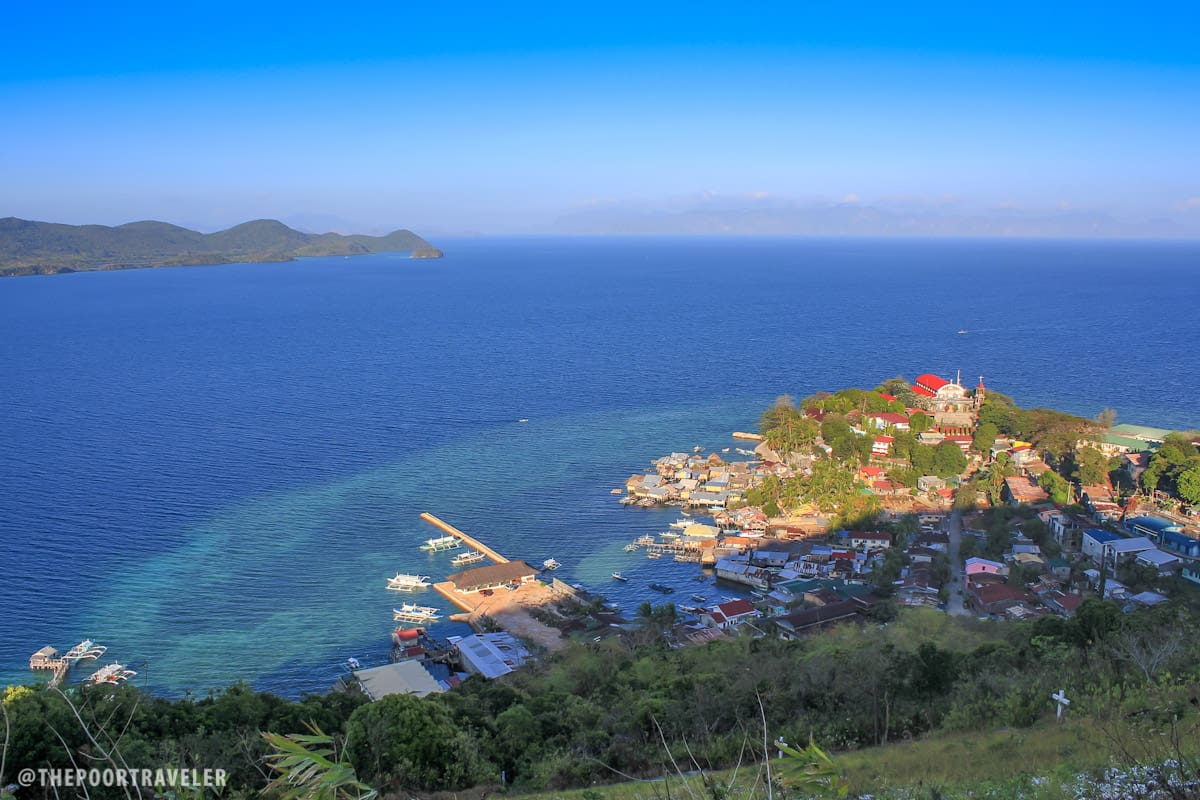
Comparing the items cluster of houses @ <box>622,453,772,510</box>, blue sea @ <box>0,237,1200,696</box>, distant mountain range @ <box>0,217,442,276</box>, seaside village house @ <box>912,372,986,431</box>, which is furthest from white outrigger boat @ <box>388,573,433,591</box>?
distant mountain range @ <box>0,217,442,276</box>

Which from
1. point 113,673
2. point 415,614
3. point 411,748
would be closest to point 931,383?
point 415,614

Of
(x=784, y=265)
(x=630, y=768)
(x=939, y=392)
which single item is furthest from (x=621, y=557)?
(x=784, y=265)

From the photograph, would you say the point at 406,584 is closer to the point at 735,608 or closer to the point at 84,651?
the point at 84,651

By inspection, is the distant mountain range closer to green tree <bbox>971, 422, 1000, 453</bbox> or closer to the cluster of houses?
the cluster of houses

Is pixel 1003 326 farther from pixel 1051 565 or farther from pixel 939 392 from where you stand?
pixel 1051 565

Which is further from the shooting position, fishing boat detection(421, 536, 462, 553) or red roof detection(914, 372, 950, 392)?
red roof detection(914, 372, 950, 392)
